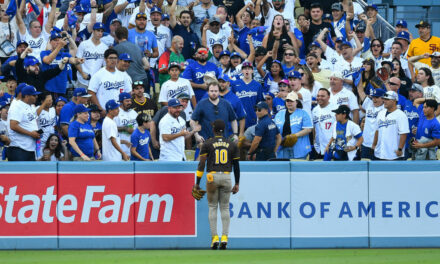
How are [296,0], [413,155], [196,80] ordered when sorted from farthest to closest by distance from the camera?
[296,0]
[196,80]
[413,155]

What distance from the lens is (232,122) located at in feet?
51.4

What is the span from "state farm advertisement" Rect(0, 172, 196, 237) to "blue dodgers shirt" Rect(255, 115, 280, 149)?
202 cm

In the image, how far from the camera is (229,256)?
510 inches

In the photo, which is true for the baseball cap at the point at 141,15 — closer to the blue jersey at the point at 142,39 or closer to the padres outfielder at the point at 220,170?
the blue jersey at the point at 142,39

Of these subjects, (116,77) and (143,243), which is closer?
(143,243)

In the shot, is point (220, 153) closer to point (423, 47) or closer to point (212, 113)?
point (212, 113)

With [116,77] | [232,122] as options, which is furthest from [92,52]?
[232,122]

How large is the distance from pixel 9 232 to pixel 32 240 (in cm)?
39

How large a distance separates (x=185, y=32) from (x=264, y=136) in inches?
207

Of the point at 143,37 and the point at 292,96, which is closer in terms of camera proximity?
the point at 292,96

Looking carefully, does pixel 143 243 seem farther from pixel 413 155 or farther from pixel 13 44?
pixel 13 44

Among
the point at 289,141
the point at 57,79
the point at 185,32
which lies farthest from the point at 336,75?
the point at 57,79

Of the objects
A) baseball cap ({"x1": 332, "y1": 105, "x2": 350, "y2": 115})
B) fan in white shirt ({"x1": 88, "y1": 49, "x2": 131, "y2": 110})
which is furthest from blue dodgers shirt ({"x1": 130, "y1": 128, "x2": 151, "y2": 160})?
baseball cap ({"x1": 332, "y1": 105, "x2": 350, "y2": 115})

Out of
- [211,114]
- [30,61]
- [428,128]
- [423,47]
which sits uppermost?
[423,47]
